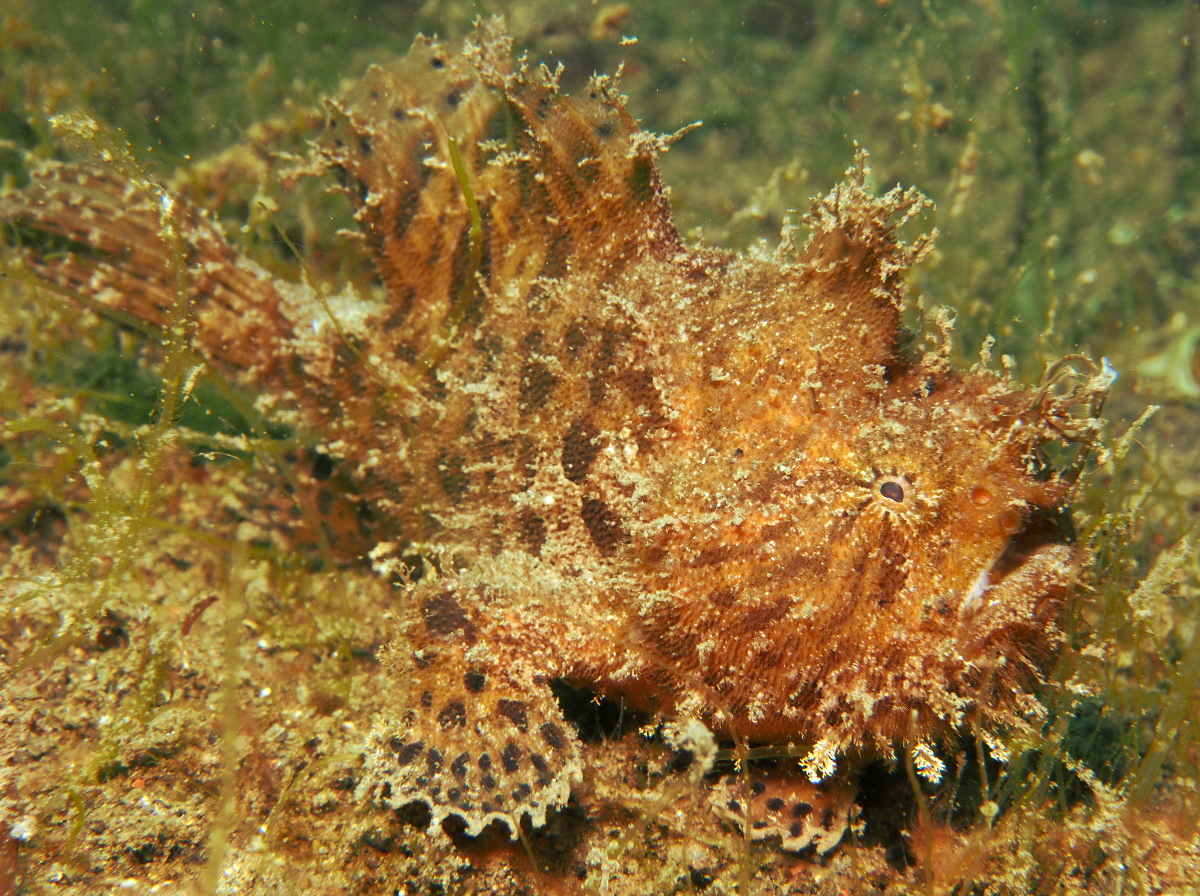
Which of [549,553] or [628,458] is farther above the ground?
[628,458]

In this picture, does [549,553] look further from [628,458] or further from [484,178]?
[484,178]

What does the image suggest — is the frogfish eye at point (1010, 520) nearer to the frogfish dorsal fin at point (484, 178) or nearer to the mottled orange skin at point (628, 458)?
the mottled orange skin at point (628, 458)

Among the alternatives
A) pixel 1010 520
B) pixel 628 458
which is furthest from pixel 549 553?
pixel 1010 520

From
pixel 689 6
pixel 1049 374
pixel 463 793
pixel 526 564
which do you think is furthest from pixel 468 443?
pixel 689 6

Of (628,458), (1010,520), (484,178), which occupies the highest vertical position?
(484,178)

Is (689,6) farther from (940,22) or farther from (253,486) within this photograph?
(253,486)

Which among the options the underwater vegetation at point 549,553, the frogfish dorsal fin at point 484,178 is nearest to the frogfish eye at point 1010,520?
the underwater vegetation at point 549,553
